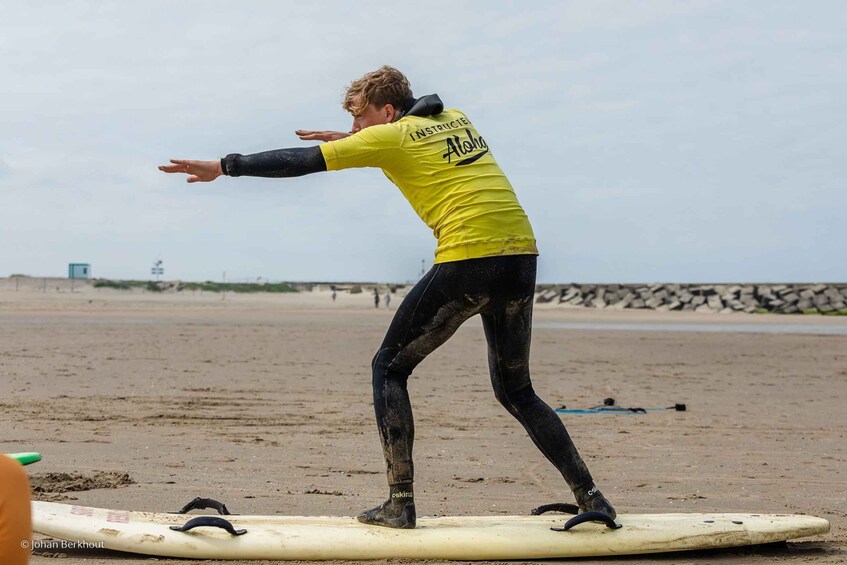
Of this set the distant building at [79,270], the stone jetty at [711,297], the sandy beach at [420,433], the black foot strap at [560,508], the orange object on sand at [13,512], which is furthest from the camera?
the distant building at [79,270]

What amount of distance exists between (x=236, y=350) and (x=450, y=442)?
9029 millimetres

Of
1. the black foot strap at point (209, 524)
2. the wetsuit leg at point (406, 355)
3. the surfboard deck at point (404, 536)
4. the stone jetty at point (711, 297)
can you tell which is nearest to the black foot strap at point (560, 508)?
the surfboard deck at point (404, 536)

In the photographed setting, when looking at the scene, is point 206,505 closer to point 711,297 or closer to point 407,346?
point 407,346

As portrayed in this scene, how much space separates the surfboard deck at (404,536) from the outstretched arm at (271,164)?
1.54m

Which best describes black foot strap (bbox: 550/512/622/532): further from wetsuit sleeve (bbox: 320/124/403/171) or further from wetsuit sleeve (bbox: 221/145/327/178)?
wetsuit sleeve (bbox: 221/145/327/178)

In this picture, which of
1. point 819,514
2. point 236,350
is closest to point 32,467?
point 819,514

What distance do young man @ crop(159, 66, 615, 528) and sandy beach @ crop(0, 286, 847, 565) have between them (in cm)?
81

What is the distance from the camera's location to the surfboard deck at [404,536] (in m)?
4.07

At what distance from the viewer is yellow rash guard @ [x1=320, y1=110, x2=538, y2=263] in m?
4.16

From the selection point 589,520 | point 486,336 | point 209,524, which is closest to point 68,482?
point 209,524

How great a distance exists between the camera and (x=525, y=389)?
14.7 feet

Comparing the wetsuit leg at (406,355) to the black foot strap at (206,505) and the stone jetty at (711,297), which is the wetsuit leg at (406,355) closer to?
the black foot strap at (206,505)

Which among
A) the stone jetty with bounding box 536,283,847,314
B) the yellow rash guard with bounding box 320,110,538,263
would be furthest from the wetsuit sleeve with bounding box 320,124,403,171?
the stone jetty with bounding box 536,283,847,314

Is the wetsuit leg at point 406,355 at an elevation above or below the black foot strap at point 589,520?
above
